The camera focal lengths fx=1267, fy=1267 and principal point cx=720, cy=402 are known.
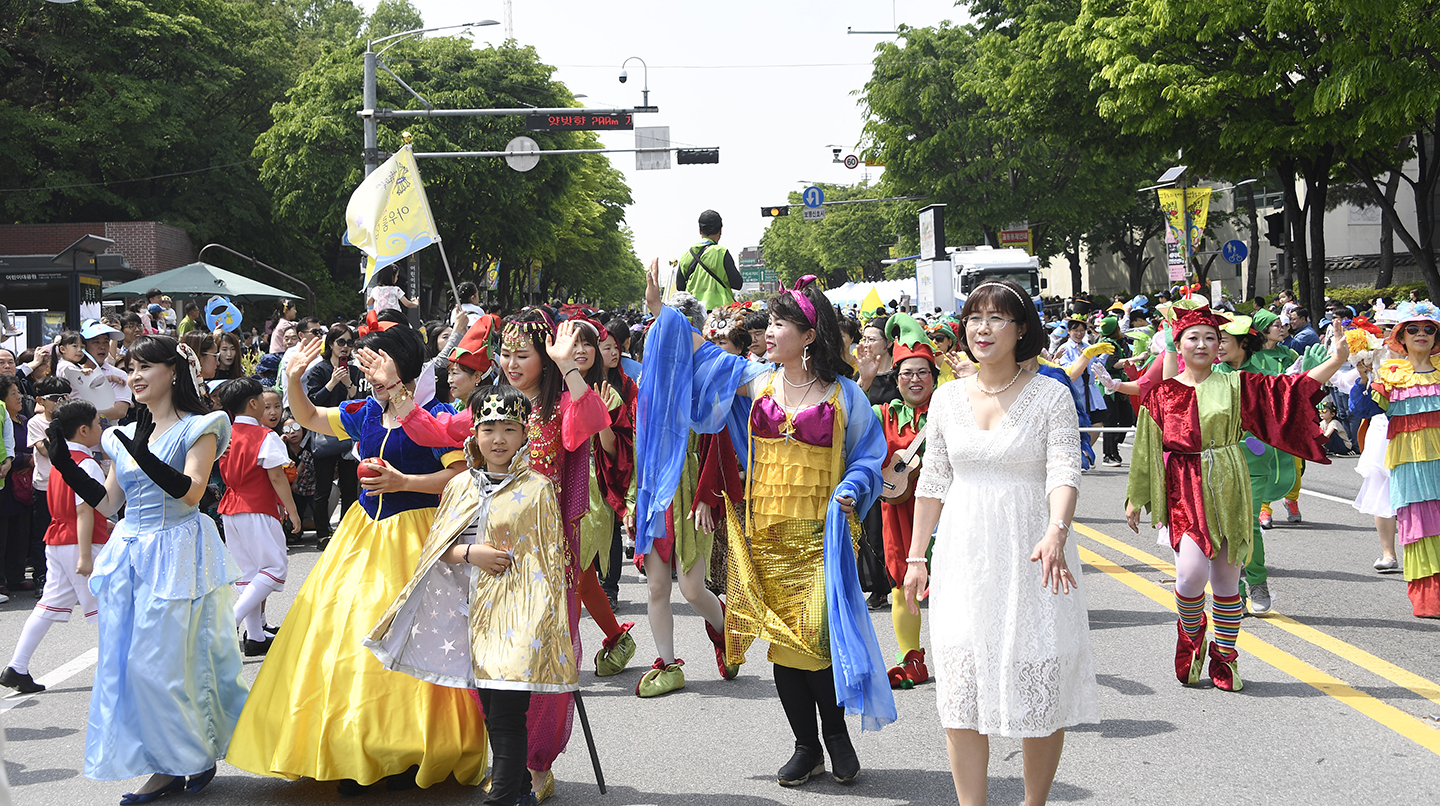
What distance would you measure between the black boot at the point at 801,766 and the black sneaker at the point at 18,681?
418cm

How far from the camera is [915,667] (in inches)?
244

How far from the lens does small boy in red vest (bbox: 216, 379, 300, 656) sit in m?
7.16

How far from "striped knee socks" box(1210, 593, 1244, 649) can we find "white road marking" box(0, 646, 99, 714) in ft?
18.0

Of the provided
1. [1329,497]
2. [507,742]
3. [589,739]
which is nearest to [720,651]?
[589,739]

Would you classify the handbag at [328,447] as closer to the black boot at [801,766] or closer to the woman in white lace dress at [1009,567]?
the black boot at [801,766]

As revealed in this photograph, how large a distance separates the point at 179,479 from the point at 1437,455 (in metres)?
6.72

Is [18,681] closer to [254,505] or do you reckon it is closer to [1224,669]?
Result: [254,505]

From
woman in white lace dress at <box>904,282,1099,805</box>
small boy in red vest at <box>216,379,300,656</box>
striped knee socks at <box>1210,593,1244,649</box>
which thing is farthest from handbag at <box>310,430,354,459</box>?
woman in white lace dress at <box>904,282,1099,805</box>

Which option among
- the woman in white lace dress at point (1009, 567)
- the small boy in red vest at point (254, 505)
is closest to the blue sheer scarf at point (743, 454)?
the woman in white lace dress at point (1009, 567)

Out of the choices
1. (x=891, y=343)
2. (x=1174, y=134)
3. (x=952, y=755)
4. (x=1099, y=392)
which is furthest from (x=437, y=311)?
(x=952, y=755)

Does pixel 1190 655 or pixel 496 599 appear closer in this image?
pixel 496 599

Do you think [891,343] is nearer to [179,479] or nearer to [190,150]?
[179,479]

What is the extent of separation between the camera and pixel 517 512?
14.1 feet

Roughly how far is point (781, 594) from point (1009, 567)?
1.21 meters
